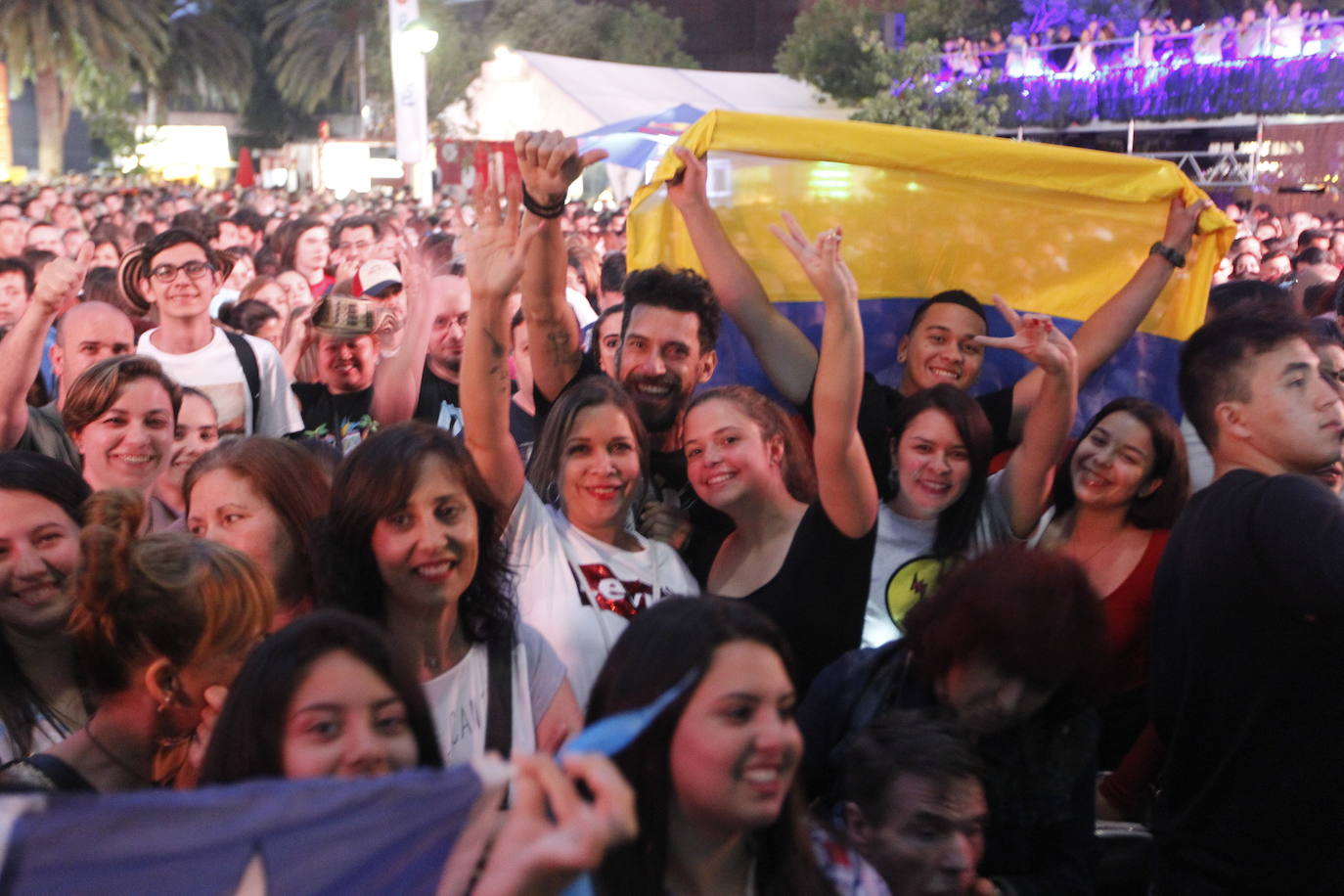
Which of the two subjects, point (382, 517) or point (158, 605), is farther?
point (382, 517)

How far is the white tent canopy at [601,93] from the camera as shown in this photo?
32844 millimetres

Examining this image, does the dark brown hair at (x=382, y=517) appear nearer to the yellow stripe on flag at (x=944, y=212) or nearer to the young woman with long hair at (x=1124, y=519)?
the young woman with long hair at (x=1124, y=519)

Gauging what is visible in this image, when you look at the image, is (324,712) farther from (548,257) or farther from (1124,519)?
(1124,519)

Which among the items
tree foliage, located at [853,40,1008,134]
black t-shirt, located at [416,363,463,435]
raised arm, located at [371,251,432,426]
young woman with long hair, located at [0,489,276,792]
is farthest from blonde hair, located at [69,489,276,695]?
tree foliage, located at [853,40,1008,134]

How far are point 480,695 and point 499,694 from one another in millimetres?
35

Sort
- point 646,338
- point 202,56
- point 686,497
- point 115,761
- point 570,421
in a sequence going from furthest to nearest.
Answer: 1. point 202,56
2. point 646,338
3. point 686,497
4. point 570,421
5. point 115,761

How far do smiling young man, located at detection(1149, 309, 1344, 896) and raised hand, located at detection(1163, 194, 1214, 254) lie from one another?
6.09ft

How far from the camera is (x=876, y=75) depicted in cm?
2916

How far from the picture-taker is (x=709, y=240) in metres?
4.27

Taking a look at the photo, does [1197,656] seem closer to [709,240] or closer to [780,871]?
[780,871]

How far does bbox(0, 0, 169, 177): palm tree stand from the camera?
120ft

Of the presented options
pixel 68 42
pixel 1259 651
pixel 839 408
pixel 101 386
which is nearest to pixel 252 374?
pixel 101 386

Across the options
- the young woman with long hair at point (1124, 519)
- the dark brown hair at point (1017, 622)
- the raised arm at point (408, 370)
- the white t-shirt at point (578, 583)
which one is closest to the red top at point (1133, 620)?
the young woman with long hair at point (1124, 519)

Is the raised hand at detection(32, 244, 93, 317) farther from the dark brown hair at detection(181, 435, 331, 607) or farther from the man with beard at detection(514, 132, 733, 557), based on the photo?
the man with beard at detection(514, 132, 733, 557)
